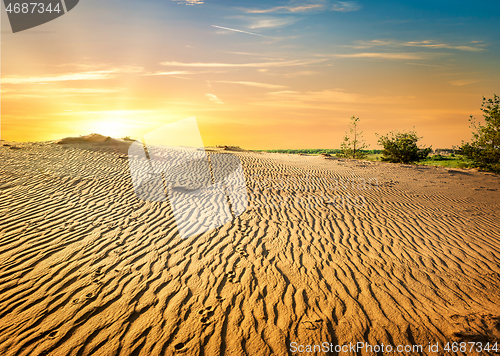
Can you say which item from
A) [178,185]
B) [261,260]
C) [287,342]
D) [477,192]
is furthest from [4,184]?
[477,192]

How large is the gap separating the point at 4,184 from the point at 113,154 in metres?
7.43

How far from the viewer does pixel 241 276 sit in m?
4.73

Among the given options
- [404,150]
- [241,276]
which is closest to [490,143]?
[404,150]

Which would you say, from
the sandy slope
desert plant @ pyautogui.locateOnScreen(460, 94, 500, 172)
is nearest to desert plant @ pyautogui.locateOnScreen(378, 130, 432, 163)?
desert plant @ pyautogui.locateOnScreen(460, 94, 500, 172)

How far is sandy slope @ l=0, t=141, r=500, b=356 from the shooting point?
11.4 feet

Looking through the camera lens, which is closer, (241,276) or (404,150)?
(241,276)

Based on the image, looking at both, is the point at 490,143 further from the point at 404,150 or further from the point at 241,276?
the point at 241,276

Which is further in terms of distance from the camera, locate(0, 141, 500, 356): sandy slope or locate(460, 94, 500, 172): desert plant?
locate(460, 94, 500, 172): desert plant

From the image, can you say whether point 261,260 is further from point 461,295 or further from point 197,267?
point 461,295

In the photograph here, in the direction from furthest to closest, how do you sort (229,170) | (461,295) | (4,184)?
1. (229,170)
2. (4,184)
3. (461,295)

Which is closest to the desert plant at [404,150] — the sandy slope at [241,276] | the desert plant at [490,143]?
the desert plant at [490,143]

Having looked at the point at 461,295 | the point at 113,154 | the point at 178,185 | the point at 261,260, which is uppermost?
the point at 113,154

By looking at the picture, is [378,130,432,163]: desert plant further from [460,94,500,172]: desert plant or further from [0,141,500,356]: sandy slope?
[0,141,500,356]: sandy slope

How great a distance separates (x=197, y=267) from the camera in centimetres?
503
